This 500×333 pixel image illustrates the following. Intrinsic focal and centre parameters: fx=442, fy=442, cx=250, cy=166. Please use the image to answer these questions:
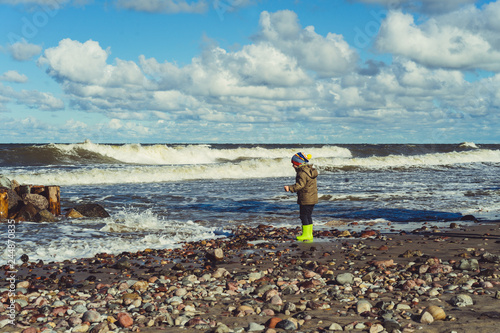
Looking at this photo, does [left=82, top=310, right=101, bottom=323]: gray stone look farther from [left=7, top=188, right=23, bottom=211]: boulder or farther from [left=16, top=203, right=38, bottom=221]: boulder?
[left=7, top=188, right=23, bottom=211]: boulder

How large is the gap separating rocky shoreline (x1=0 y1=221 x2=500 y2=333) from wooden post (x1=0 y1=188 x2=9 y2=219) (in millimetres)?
5303

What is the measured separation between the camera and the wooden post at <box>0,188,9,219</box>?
40.2 feet

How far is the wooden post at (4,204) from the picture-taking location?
482 inches

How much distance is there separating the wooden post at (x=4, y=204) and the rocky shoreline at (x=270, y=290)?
5.30m

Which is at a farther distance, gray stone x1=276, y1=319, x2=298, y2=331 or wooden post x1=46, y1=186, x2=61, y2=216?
wooden post x1=46, y1=186, x2=61, y2=216

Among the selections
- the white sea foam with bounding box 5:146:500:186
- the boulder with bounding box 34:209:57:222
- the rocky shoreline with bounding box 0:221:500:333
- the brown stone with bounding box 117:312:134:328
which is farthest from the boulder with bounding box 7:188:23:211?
the white sea foam with bounding box 5:146:500:186

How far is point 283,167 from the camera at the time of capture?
35.9 metres

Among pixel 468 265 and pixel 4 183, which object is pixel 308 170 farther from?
pixel 4 183

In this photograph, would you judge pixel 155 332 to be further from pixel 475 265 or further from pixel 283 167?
pixel 283 167

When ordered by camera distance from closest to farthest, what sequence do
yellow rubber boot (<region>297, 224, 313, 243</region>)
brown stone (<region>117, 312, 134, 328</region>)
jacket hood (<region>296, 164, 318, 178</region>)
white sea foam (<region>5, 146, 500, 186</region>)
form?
brown stone (<region>117, 312, 134, 328</region>)
yellow rubber boot (<region>297, 224, 313, 243</region>)
jacket hood (<region>296, 164, 318, 178</region>)
white sea foam (<region>5, 146, 500, 186</region>)

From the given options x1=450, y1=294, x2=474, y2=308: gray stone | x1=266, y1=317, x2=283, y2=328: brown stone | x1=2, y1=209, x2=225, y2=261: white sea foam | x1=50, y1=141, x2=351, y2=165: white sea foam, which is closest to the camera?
x1=266, y1=317, x2=283, y2=328: brown stone

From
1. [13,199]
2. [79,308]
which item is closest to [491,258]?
[79,308]

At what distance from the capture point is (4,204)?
40.4 feet

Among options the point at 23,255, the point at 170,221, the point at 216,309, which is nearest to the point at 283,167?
the point at 170,221
